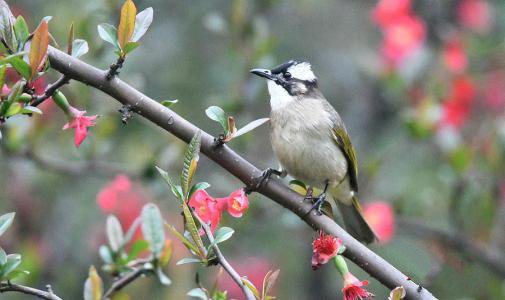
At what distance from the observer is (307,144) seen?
132 inches

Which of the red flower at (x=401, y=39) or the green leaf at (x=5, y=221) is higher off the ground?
the red flower at (x=401, y=39)

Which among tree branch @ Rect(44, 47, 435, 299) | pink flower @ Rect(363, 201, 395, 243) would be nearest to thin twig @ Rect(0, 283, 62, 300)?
tree branch @ Rect(44, 47, 435, 299)

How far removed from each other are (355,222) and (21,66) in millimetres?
2035

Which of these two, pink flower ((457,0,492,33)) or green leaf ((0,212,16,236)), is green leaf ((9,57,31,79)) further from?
pink flower ((457,0,492,33))

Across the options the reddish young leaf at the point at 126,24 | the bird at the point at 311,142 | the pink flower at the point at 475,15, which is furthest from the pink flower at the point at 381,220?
the reddish young leaf at the point at 126,24

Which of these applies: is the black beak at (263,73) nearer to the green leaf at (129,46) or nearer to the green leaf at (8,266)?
the green leaf at (129,46)

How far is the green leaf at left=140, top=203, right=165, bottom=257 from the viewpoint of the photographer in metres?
1.75

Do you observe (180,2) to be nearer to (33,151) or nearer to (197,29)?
(197,29)

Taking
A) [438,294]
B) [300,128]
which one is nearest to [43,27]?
[300,128]

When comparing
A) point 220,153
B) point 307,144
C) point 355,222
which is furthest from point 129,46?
point 355,222

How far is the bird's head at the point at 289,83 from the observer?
3.60 m

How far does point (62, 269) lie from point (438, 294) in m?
2.06

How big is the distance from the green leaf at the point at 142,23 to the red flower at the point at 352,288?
2.59ft

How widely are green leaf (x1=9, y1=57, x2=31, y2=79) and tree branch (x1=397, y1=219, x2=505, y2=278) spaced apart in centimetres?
276
